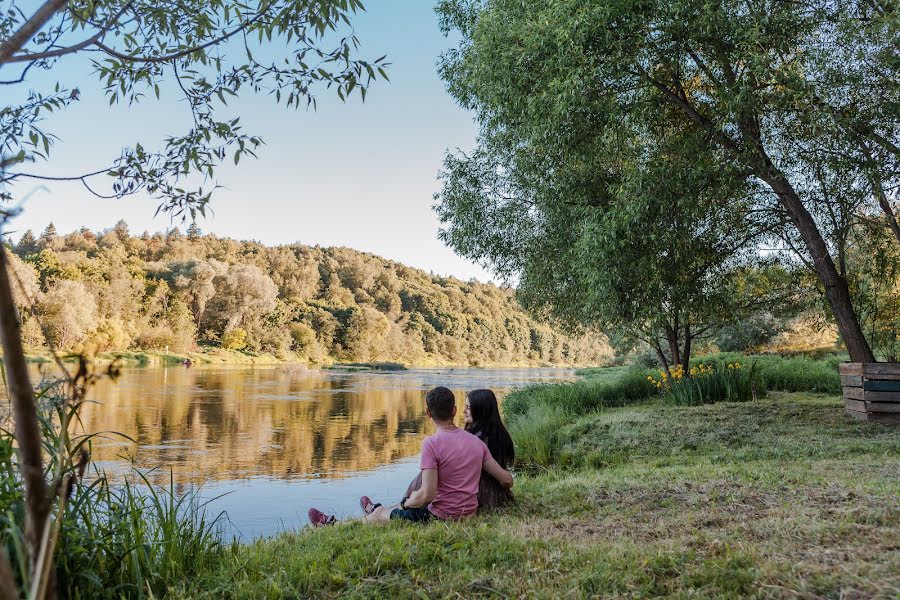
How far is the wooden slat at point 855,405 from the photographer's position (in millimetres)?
8062

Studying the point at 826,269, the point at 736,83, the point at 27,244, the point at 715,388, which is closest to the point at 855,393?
the point at 826,269

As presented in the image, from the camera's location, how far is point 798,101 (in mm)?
6988

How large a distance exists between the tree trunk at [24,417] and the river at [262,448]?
1.82 meters

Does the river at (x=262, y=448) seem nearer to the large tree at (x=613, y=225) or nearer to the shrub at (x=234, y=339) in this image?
the large tree at (x=613, y=225)

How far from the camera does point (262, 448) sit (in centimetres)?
973

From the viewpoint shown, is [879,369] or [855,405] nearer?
[879,369]

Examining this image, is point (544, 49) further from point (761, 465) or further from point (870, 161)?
point (761, 465)

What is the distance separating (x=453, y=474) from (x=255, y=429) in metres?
8.42

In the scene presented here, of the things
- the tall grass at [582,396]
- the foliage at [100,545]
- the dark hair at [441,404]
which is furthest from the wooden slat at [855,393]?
the foliage at [100,545]

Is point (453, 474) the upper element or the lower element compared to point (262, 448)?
upper

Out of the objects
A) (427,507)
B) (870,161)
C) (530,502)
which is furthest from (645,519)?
(870,161)

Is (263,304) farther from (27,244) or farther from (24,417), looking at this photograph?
(24,417)

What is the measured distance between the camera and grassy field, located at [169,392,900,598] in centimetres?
257

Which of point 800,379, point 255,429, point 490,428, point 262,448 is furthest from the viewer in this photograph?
point 800,379
